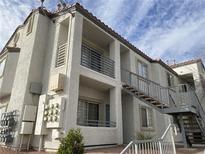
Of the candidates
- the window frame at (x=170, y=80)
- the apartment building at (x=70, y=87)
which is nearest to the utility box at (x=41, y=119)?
Answer: the apartment building at (x=70, y=87)

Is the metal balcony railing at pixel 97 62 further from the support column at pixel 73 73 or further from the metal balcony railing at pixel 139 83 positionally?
the metal balcony railing at pixel 139 83

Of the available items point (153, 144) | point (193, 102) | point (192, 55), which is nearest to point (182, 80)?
point (192, 55)

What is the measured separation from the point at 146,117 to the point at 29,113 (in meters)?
9.45

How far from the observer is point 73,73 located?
8992 millimetres

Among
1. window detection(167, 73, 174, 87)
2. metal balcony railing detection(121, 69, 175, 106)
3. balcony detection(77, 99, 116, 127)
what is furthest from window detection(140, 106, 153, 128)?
window detection(167, 73, 174, 87)

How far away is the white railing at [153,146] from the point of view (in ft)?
14.1

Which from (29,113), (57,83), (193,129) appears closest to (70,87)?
(57,83)

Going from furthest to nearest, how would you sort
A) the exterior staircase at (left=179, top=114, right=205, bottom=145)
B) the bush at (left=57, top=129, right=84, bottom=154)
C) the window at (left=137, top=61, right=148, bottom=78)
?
the window at (left=137, top=61, right=148, bottom=78) < the exterior staircase at (left=179, top=114, right=205, bottom=145) < the bush at (left=57, top=129, right=84, bottom=154)

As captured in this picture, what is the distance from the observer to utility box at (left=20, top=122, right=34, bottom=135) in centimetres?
870

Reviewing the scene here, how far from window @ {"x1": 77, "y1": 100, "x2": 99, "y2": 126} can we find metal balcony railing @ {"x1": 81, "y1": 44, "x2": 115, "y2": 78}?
2356mm

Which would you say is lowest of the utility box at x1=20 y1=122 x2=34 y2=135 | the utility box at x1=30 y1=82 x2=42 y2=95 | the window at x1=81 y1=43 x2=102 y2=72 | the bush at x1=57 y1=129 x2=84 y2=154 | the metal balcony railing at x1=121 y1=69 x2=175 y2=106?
the bush at x1=57 y1=129 x2=84 y2=154

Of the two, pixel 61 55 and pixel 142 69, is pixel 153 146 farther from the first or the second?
pixel 142 69

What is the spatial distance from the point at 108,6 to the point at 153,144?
7555mm

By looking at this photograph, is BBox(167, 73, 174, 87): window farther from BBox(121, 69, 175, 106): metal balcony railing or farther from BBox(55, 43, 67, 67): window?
BBox(55, 43, 67, 67): window
